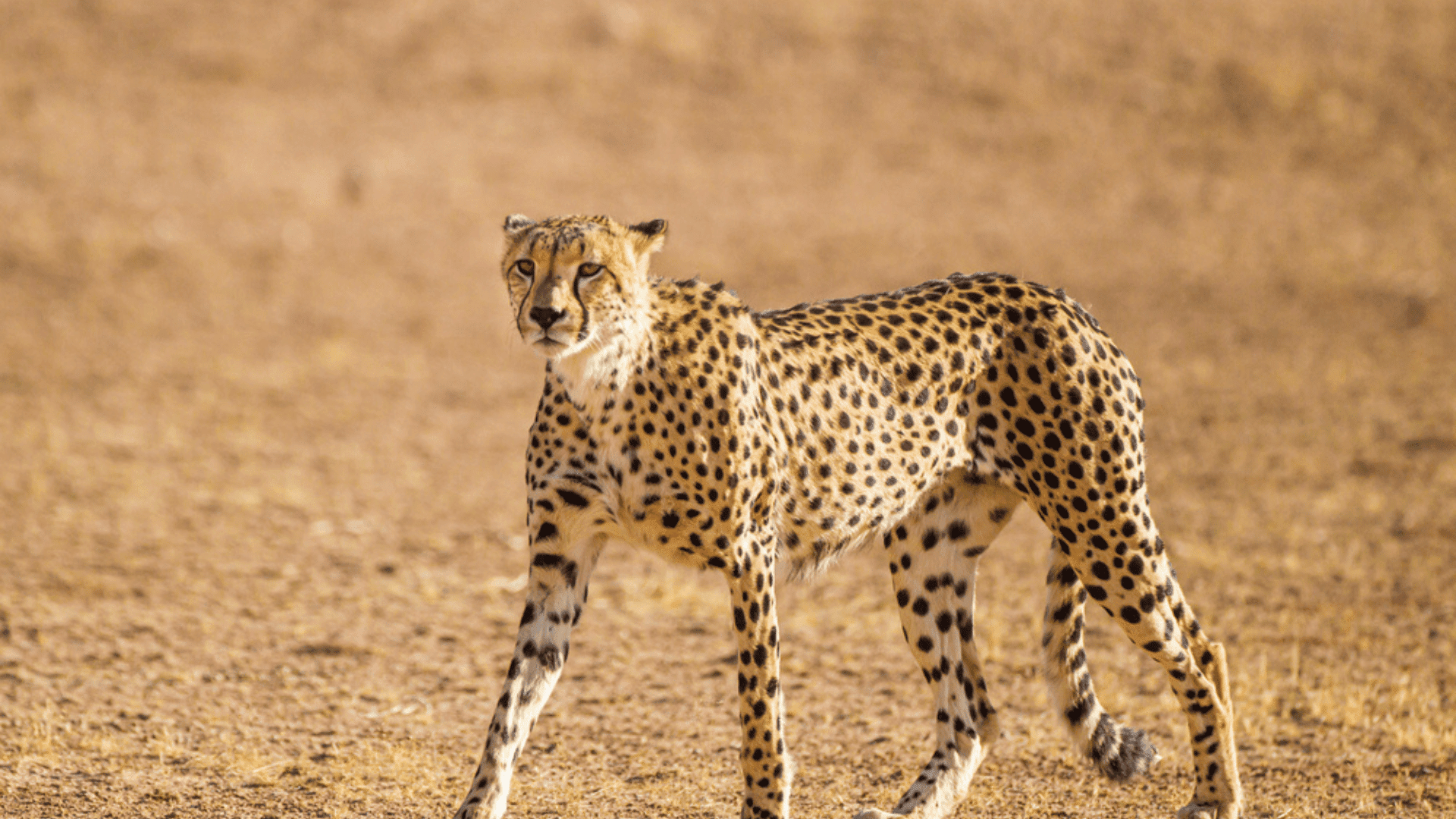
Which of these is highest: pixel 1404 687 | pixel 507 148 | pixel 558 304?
pixel 507 148

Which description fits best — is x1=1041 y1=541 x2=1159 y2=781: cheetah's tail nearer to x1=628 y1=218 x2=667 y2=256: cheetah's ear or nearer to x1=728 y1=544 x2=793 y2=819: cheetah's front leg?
x1=728 y1=544 x2=793 y2=819: cheetah's front leg

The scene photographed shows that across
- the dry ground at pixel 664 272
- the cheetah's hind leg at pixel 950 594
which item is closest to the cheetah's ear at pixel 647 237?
the cheetah's hind leg at pixel 950 594

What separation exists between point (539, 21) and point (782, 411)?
15.3 meters

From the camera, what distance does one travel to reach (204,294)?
47.0 ft

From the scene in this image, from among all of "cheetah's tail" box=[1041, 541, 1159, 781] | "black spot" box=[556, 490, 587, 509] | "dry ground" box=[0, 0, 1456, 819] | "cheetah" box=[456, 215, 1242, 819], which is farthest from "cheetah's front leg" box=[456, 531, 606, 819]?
"cheetah's tail" box=[1041, 541, 1159, 781]

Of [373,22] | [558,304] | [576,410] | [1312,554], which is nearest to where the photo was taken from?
[558,304]

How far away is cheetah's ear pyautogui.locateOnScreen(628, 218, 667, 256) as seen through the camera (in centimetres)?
455

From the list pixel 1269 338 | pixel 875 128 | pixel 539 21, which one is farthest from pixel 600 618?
pixel 539 21

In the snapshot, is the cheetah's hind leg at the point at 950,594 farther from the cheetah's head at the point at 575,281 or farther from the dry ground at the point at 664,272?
the cheetah's head at the point at 575,281

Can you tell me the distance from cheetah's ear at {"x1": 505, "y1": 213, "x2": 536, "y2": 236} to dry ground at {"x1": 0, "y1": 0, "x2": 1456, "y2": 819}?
5.92 feet

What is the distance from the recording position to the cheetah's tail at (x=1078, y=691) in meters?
4.93

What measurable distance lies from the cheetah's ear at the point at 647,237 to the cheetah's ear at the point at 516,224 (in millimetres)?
280

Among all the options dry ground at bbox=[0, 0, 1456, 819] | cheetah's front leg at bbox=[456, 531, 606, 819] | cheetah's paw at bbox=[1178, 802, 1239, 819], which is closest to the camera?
cheetah's front leg at bbox=[456, 531, 606, 819]

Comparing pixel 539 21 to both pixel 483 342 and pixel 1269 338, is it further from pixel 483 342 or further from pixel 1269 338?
pixel 1269 338
